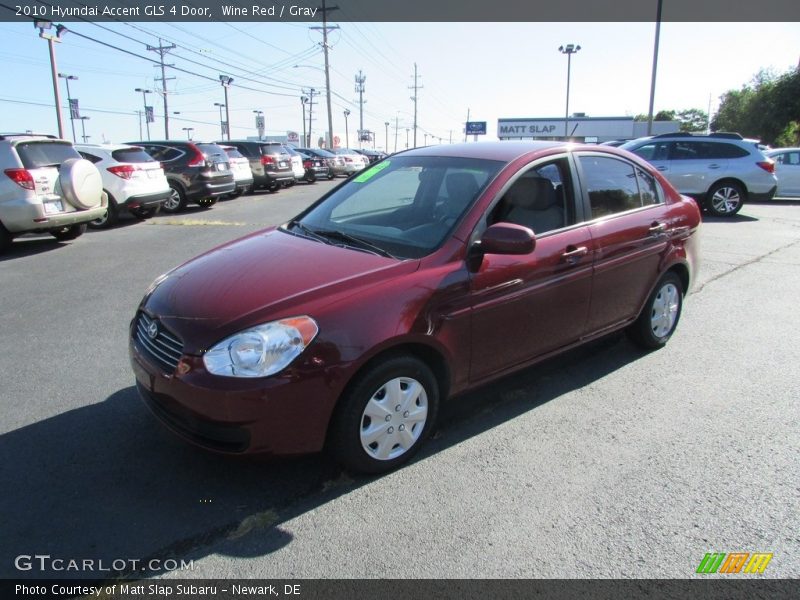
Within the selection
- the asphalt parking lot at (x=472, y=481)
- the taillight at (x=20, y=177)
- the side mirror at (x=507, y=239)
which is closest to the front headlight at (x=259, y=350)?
the asphalt parking lot at (x=472, y=481)

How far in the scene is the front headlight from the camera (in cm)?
256

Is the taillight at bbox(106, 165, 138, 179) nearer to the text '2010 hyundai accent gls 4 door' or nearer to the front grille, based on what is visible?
→ the text '2010 hyundai accent gls 4 door'

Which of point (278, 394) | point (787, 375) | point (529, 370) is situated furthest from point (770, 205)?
point (278, 394)

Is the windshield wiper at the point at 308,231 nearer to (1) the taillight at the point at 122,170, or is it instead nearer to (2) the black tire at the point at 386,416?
(2) the black tire at the point at 386,416

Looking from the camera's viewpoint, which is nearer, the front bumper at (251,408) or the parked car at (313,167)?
the front bumper at (251,408)

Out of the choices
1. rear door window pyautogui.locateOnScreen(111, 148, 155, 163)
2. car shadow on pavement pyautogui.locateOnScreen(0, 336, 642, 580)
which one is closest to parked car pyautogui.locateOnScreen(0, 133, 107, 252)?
rear door window pyautogui.locateOnScreen(111, 148, 155, 163)

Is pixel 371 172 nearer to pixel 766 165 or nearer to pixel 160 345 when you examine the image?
pixel 160 345

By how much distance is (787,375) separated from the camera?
425 cm

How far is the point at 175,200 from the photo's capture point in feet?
44.8

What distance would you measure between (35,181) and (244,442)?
7.57 meters

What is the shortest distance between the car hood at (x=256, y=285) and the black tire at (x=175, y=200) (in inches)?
437

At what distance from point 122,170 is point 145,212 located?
169cm

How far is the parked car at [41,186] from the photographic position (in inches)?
319

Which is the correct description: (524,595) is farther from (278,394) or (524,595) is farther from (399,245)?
(399,245)
